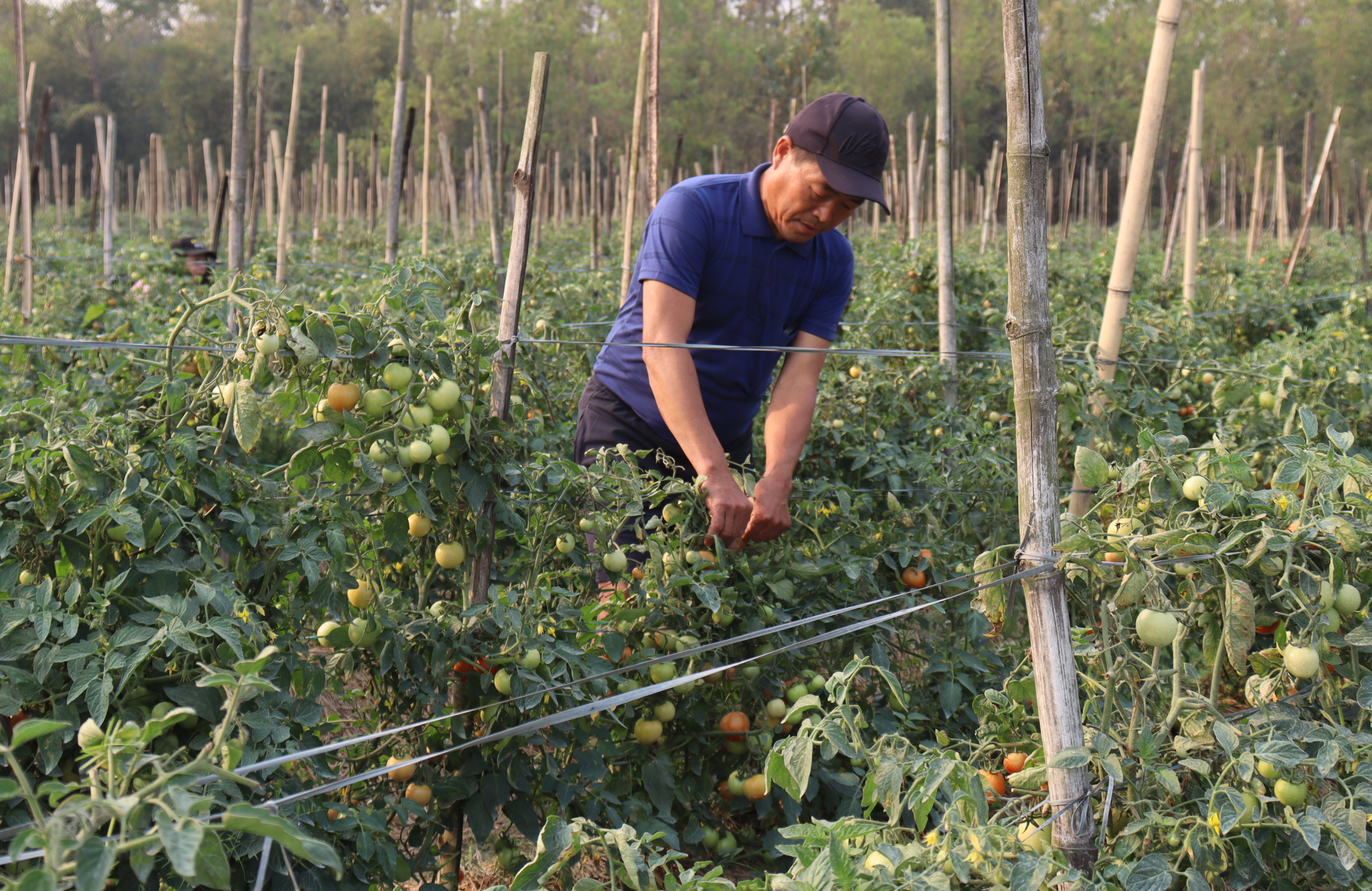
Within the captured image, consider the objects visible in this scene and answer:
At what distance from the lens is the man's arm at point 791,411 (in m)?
2.20

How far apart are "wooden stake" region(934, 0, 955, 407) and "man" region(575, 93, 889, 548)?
1409 mm

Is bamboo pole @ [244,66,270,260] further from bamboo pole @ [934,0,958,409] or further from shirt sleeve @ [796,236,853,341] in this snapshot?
shirt sleeve @ [796,236,853,341]

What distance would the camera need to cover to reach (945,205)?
403cm

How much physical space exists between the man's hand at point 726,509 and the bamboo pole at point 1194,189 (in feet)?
12.3

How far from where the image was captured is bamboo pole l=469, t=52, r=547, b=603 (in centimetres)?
180

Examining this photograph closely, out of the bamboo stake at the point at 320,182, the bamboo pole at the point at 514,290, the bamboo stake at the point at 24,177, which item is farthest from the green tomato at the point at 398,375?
the bamboo stake at the point at 320,182

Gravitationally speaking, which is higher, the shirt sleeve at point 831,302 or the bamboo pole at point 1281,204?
the bamboo pole at point 1281,204

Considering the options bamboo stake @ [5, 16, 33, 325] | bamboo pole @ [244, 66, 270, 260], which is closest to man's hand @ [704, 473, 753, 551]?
bamboo pole @ [244, 66, 270, 260]

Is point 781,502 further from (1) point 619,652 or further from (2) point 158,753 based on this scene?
(2) point 158,753

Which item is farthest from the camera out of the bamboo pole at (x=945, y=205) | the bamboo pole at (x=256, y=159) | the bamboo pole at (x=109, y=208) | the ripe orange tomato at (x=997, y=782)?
the bamboo pole at (x=109, y=208)

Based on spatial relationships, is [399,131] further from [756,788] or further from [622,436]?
[756,788]

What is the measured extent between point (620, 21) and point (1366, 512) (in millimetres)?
35176

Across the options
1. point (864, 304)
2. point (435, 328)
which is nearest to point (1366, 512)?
point (435, 328)

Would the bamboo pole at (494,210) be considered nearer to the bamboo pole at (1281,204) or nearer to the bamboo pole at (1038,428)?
the bamboo pole at (1038,428)
